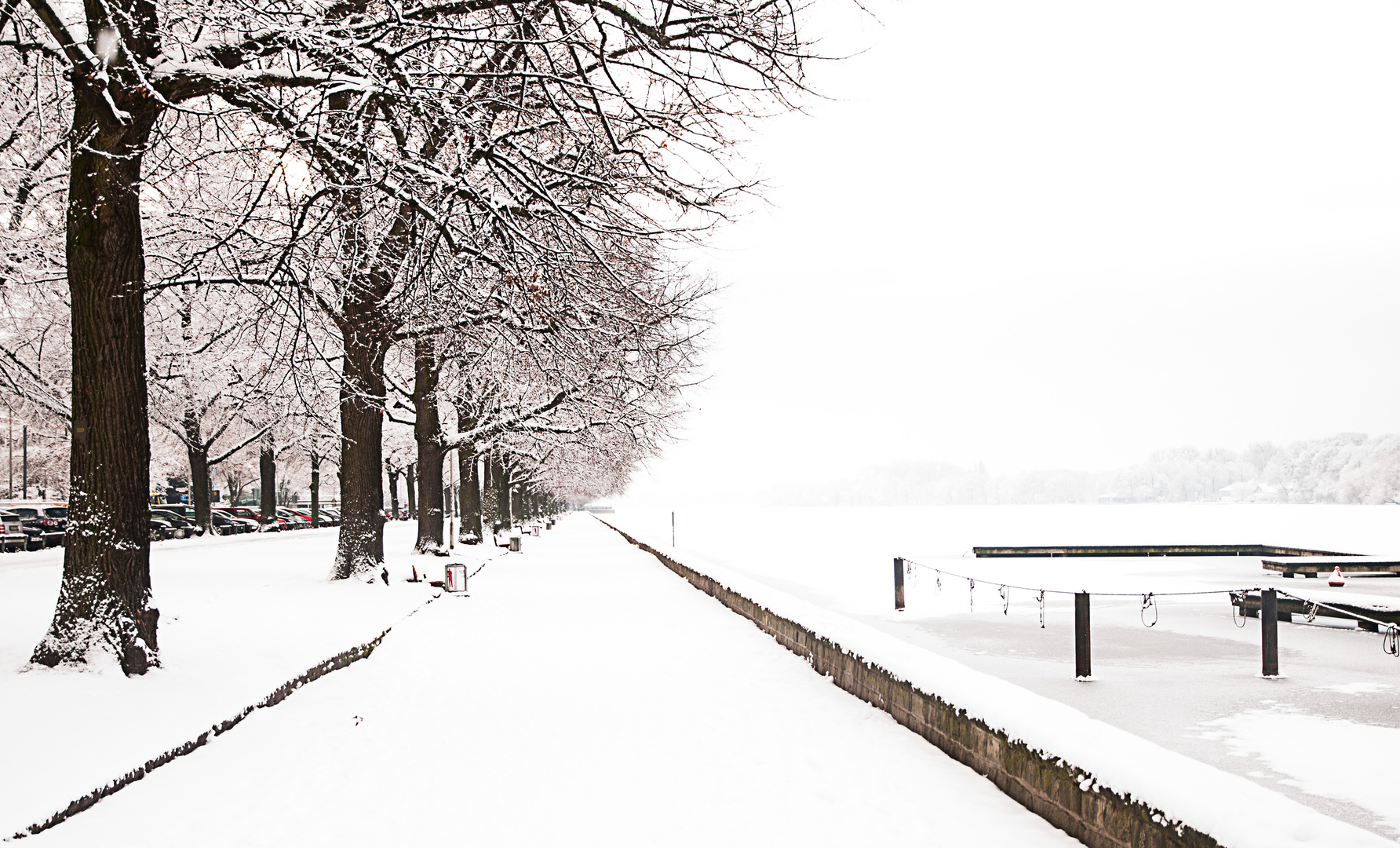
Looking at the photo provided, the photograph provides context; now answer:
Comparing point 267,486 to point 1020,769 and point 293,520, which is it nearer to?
point 293,520

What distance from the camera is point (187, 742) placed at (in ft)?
24.8

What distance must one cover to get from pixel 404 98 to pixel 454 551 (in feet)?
78.6

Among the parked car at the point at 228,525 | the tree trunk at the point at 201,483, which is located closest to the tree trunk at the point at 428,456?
the tree trunk at the point at 201,483

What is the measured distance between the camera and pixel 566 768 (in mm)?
7188

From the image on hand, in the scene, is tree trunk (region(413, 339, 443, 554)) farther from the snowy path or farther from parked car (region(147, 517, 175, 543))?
parked car (region(147, 517, 175, 543))

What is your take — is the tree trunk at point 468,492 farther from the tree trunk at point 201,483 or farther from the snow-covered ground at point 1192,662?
the tree trunk at point 201,483

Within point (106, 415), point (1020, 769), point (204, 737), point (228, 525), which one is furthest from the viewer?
point (228, 525)

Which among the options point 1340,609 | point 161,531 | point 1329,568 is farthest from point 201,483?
point 1329,568

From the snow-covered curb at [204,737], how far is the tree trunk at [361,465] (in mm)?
5937

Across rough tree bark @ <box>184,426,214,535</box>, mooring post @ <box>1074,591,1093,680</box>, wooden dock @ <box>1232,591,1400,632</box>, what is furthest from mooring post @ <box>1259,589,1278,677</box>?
rough tree bark @ <box>184,426,214,535</box>

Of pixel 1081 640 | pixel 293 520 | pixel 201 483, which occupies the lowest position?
pixel 293 520

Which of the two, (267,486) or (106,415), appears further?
(267,486)

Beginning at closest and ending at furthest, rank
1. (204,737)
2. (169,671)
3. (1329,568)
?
(204,737), (169,671), (1329,568)

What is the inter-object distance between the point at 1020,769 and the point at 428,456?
76.6 feet
